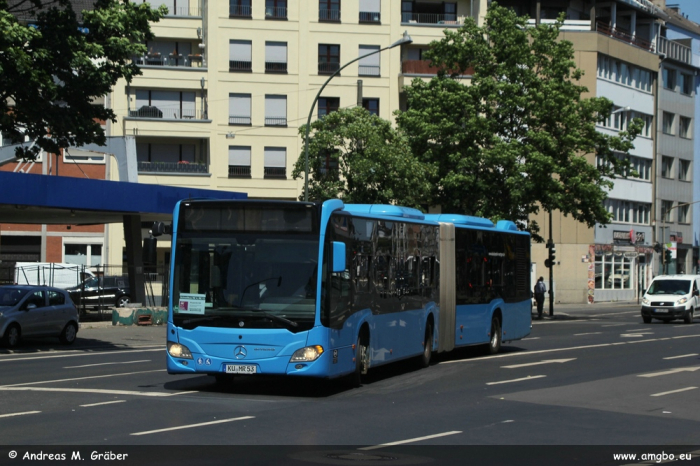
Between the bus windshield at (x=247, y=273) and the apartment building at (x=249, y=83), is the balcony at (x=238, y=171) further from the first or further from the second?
the bus windshield at (x=247, y=273)

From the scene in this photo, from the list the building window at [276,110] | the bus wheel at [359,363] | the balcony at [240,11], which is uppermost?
the balcony at [240,11]

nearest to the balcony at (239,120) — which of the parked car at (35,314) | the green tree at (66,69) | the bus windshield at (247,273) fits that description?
the parked car at (35,314)

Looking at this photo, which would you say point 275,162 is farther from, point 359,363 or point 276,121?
point 359,363

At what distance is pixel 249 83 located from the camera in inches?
2388

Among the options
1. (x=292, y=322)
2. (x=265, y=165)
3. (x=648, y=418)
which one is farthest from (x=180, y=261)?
(x=265, y=165)

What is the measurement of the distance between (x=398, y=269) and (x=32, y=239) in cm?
4446

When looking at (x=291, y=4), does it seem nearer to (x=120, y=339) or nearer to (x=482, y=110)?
(x=482, y=110)

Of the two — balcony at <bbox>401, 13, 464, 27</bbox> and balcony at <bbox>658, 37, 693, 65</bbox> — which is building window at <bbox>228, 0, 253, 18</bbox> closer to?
balcony at <bbox>401, 13, 464, 27</bbox>

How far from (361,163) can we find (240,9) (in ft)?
81.6

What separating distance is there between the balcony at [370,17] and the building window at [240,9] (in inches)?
269

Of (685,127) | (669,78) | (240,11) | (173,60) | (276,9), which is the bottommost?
(685,127)

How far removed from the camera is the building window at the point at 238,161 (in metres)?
60.3

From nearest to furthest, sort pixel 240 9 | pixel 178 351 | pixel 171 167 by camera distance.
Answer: pixel 178 351 < pixel 171 167 < pixel 240 9

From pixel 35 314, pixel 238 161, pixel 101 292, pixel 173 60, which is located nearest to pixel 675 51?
pixel 238 161
